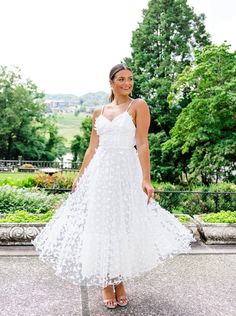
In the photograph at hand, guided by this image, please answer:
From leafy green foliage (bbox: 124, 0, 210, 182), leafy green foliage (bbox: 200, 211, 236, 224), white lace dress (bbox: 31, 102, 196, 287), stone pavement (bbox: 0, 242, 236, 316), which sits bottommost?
stone pavement (bbox: 0, 242, 236, 316)

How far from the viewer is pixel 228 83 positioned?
1384 cm

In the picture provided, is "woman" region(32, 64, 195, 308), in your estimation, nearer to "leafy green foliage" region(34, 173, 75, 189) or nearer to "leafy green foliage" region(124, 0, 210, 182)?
"leafy green foliage" region(34, 173, 75, 189)

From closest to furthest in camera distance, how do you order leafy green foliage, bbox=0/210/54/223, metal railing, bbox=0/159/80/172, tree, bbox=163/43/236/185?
1. leafy green foliage, bbox=0/210/54/223
2. tree, bbox=163/43/236/185
3. metal railing, bbox=0/159/80/172

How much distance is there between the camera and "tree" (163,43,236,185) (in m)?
14.2

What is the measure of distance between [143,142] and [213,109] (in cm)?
1109

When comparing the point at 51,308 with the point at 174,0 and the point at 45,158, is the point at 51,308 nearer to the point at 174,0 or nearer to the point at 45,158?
the point at 174,0

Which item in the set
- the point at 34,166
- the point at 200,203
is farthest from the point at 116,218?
the point at 34,166

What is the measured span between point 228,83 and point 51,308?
11737mm

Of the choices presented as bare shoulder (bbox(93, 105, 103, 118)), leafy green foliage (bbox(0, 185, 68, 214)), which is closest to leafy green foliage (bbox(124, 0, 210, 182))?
leafy green foliage (bbox(0, 185, 68, 214))

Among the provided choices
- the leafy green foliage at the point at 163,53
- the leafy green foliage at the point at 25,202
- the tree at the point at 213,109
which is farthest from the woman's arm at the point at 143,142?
the leafy green foliage at the point at 163,53

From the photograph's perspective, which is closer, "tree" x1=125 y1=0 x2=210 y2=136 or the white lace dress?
the white lace dress

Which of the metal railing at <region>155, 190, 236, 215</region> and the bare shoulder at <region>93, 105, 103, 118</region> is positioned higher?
the bare shoulder at <region>93, 105, 103, 118</region>

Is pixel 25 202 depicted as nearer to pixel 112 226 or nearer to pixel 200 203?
pixel 200 203

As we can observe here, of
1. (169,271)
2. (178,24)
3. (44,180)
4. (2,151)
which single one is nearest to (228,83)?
(44,180)
